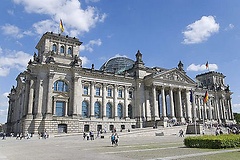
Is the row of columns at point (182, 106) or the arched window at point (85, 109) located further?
the row of columns at point (182, 106)

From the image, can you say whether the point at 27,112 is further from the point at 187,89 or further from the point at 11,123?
the point at 187,89

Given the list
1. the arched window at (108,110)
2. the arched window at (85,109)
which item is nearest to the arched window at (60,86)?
the arched window at (85,109)

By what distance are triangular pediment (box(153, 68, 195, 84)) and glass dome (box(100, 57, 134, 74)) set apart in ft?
49.1

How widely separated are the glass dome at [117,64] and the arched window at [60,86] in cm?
2702

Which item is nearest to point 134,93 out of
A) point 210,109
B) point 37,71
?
point 37,71

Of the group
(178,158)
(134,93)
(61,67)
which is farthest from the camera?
(134,93)

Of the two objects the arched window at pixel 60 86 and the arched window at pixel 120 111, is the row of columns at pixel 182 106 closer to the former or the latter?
the arched window at pixel 120 111

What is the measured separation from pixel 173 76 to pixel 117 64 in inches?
877

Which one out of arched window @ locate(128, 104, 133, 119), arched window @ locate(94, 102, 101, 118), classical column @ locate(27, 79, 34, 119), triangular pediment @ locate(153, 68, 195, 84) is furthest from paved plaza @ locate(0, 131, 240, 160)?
triangular pediment @ locate(153, 68, 195, 84)

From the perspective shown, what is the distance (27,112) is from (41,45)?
812 inches

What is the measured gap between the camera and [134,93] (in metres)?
71.4

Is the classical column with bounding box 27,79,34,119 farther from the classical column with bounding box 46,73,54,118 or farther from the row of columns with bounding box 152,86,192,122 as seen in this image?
the row of columns with bounding box 152,86,192,122

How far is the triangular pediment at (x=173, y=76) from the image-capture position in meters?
71.8

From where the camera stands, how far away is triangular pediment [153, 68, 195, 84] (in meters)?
71.8
